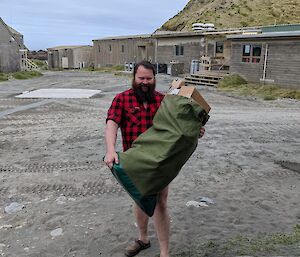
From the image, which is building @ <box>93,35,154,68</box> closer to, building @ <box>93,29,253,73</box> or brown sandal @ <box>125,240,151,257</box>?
building @ <box>93,29,253,73</box>

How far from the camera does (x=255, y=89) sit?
58.7 feet

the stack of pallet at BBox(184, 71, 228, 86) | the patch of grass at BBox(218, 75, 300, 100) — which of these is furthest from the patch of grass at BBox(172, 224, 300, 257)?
the stack of pallet at BBox(184, 71, 228, 86)

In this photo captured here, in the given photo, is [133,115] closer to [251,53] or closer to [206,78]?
[251,53]

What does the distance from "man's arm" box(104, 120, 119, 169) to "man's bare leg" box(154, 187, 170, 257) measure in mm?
520

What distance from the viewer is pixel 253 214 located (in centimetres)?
420

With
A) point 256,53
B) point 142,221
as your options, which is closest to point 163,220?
point 142,221

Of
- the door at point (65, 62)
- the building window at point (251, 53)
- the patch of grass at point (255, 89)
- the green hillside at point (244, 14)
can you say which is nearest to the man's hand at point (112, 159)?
the patch of grass at point (255, 89)

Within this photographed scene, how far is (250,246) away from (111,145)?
1.83 meters

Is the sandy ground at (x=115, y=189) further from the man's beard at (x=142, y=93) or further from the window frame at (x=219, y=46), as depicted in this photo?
the window frame at (x=219, y=46)

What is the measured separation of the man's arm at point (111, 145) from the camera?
Answer: 2.65m

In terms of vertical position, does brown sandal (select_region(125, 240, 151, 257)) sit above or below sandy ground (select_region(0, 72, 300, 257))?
above

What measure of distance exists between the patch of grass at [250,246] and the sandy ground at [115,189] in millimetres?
124

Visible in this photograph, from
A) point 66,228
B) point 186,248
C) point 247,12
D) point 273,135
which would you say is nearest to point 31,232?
point 66,228

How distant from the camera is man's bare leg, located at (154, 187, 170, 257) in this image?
2827mm
